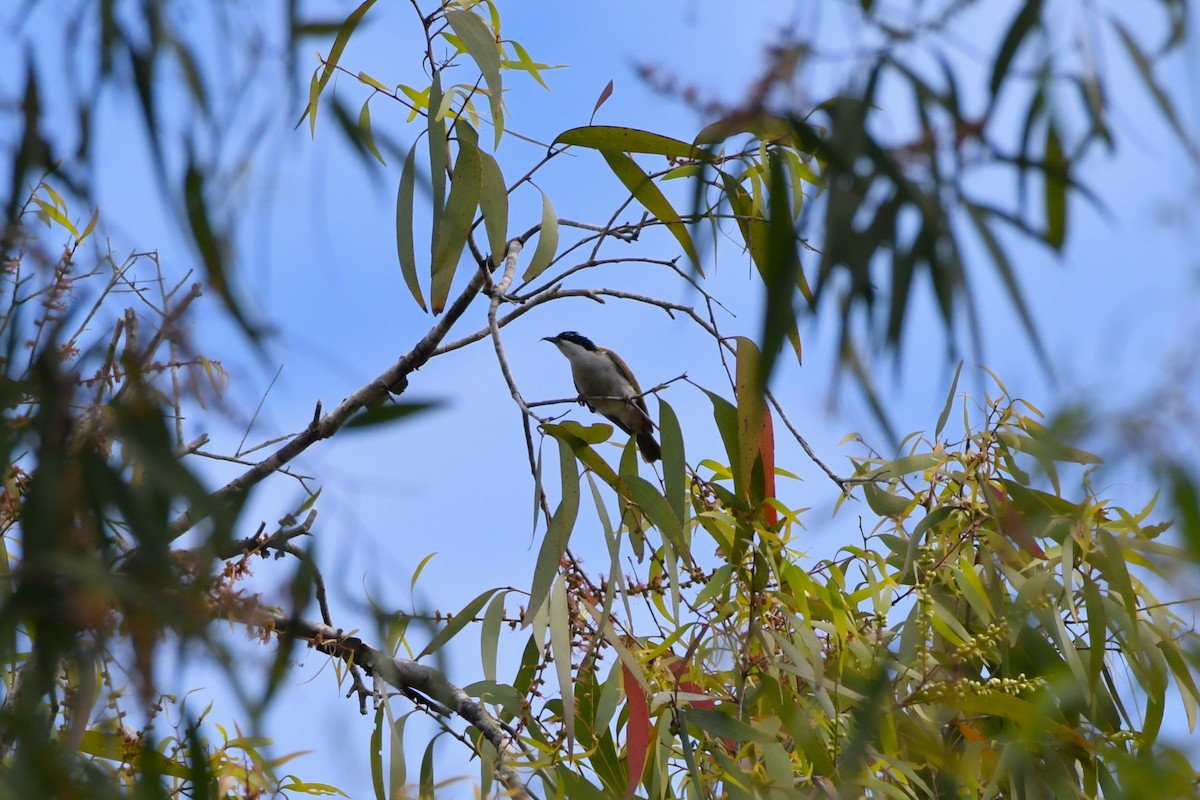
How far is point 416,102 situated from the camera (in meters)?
2.54

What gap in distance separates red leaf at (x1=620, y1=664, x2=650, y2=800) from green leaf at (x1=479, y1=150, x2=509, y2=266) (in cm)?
82

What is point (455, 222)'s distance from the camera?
86.7 inches

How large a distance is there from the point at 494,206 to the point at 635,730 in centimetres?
100

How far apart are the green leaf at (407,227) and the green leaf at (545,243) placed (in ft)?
0.72

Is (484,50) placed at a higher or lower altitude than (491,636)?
higher

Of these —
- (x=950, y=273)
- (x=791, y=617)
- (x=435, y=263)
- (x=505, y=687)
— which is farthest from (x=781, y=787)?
(x=950, y=273)

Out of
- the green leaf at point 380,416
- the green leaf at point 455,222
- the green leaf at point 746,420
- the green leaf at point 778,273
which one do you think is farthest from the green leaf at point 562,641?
the green leaf at point 778,273

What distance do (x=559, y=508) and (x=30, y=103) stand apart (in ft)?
3.72

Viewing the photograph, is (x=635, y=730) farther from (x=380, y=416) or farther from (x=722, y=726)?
(x=380, y=416)

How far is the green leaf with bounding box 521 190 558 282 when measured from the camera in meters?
2.35

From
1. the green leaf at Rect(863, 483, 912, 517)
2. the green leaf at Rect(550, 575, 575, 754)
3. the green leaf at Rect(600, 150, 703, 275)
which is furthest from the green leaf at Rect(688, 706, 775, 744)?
the green leaf at Rect(600, 150, 703, 275)

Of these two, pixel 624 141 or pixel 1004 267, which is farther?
pixel 624 141

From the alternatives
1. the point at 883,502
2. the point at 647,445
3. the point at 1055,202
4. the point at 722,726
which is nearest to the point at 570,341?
the point at 647,445

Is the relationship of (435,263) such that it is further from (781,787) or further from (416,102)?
(781,787)
